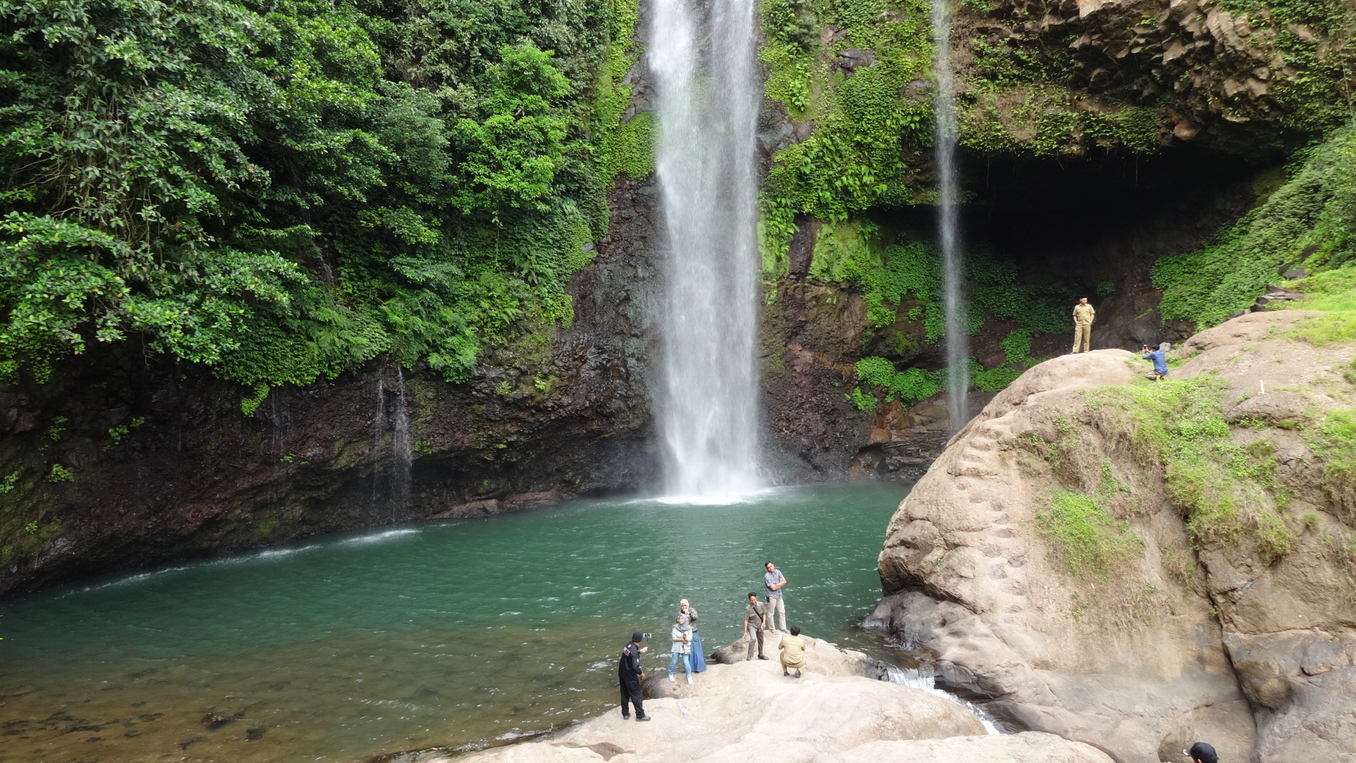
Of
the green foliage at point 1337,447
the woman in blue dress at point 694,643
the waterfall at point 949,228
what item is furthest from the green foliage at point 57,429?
the waterfall at point 949,228

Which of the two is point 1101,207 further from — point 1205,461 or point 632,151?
point 1205,461

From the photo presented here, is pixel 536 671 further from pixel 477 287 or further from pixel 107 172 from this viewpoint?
pixel 477 287

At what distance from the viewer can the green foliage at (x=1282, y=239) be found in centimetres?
1347

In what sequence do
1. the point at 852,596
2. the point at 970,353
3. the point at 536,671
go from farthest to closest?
the point at 970,353, the point at 852,596, the point at 536,671

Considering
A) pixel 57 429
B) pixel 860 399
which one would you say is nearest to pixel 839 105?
pixel 860 399

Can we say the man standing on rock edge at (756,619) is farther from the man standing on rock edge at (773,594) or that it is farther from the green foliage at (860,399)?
the green foliage at (860,399)

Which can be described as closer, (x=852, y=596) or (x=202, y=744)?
(x=202, y=744)

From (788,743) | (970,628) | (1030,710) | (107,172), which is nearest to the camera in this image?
(788,743)

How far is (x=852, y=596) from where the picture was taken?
12.0 m

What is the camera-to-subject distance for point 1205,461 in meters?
8.88

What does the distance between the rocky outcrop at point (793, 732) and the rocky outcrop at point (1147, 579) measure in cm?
129

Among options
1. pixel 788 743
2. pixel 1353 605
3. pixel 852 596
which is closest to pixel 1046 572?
pixel 1353 605

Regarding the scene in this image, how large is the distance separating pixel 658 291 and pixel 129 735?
15914 millimetres

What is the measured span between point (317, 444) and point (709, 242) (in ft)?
39.5
